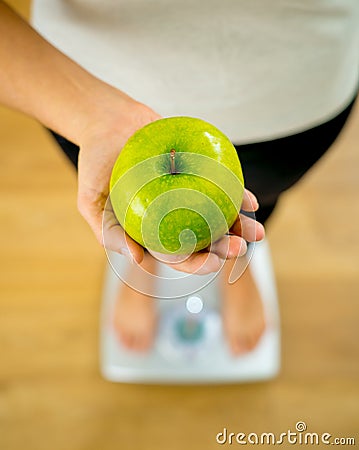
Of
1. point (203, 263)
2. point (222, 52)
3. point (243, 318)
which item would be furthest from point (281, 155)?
point (243, 318)

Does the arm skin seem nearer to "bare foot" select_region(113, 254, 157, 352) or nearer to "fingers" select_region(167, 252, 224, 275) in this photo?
"fingers" select_region(167, 252, 224, 275)

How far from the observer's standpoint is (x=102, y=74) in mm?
665

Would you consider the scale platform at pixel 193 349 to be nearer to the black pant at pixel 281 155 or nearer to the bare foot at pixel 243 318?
the bare foot at pixel 243 318

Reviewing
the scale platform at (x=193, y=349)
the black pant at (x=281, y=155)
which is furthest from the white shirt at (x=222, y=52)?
the scale platform at (x=193, y=349)

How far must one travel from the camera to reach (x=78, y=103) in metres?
0.58

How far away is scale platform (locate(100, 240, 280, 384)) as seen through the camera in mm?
1092

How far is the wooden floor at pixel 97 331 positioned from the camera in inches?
42.1

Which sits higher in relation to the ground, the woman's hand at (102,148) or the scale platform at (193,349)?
A: the woman's hand at (102,148)

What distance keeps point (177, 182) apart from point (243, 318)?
71cm

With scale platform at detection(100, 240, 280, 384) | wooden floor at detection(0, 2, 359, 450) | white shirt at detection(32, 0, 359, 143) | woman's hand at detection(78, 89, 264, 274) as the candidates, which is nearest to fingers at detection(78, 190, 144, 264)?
woman's hand at detection(78, 89, 264, 274)

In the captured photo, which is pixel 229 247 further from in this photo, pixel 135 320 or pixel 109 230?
pixel 135 320

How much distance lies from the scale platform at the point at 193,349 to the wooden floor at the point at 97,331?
0.09 ft

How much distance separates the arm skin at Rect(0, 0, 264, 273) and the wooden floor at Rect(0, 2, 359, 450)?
635 mm

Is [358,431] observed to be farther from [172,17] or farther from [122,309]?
[172,17]
